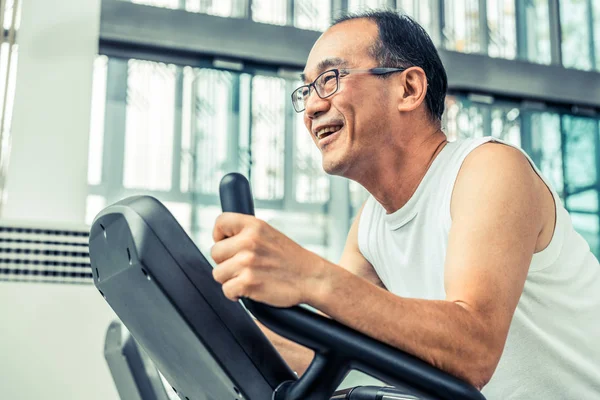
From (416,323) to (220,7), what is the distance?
8.91ft

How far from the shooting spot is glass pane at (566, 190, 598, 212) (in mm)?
3637

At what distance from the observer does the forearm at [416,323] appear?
747 millimetres

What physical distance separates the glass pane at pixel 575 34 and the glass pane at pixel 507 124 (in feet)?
1.28

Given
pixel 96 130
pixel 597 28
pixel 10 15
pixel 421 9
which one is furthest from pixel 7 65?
pixel 597 28

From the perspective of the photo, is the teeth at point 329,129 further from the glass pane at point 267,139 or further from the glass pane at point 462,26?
the glass pane at point 462,26

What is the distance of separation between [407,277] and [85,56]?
204 cm

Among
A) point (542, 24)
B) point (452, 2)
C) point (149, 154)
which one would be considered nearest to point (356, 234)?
point (149, 154)

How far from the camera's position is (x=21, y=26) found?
2875 mm

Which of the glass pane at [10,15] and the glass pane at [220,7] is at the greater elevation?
the glass pane at [220,7]

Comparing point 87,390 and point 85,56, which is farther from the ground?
point 85,56

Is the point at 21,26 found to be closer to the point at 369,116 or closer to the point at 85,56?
the point at 85,56

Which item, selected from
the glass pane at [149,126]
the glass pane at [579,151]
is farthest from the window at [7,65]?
the glass pane at [579,151]

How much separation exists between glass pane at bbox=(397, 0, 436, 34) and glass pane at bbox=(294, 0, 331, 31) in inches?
15.6

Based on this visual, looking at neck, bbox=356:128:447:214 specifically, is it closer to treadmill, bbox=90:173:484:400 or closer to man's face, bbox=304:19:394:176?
man's face, bbox=304:19:394:176
